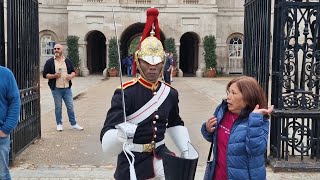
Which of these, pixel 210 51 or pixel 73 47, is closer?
pixel 73 47

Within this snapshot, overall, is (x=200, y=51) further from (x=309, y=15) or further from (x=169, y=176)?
(x=169, y=176)

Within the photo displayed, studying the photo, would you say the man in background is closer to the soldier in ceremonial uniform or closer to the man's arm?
the man's arm

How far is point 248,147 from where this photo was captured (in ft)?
10.6

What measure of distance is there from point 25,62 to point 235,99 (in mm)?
4980

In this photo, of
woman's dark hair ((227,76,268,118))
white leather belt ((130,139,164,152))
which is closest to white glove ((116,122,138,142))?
white leather belt ((130,139,164,152))

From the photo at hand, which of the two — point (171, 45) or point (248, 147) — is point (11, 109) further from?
point (171, 45)

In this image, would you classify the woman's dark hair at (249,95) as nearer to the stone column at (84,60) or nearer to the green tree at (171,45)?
the green tree at (171,45)

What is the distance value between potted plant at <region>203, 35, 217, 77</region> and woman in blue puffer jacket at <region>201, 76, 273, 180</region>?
26169mm

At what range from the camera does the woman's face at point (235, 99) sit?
11.1 ft

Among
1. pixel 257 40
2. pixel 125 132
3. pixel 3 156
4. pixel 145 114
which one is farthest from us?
pixel 257 40

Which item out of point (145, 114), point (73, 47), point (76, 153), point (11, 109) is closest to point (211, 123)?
point (145, 114)

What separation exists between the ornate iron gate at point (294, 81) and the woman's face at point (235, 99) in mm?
2968

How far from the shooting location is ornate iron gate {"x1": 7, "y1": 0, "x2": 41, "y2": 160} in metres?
6.71

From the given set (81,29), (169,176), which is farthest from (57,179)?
(81,29)
